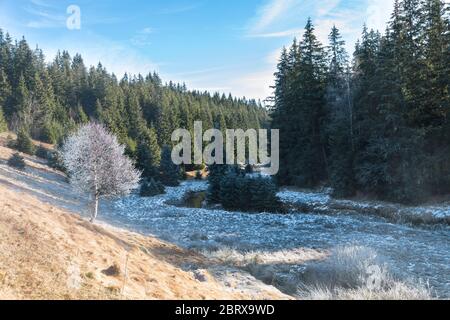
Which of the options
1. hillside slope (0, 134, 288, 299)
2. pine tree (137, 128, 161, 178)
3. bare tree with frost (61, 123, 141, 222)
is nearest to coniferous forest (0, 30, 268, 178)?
pine tree (137, 128, 161, 178)

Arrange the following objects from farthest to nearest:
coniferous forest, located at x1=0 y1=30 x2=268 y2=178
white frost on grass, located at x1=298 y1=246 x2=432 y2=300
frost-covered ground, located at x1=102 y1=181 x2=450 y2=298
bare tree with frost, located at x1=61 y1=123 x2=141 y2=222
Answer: coniferous forest, located at x1=0 y1=30 x2=268 y2=178 < bare tree with frost, located at x1=61 y1=123 x2=141 y2=222 < frost-covered ground, located at x1=102 y1=181 x2=450 y2=298 < white frost on grass, located at x1=298 y1=246 x2=432 y2=300

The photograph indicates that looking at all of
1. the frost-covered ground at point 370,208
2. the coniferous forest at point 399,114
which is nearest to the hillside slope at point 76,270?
the frost-covered ground at point 370,208

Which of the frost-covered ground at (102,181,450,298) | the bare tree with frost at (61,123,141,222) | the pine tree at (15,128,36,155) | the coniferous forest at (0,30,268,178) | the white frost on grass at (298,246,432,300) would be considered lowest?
the frost-covered ground at (102,181,450,298)

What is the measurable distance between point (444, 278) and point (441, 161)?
56.4 ft

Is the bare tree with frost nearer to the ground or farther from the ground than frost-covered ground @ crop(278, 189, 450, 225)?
farther from the ground

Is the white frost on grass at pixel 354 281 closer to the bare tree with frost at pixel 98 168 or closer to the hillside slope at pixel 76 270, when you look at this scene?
the hillside slope at pixel 76 270

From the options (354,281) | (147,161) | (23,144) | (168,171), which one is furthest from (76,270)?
(23,144)

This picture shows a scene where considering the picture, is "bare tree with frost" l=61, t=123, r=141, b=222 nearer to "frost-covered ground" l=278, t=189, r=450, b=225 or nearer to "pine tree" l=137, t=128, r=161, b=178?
"frost-covered ground" l=278, t=189, r=450, b=225

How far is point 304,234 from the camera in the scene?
819 inches

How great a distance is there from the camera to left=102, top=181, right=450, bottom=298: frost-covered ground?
47.5ft

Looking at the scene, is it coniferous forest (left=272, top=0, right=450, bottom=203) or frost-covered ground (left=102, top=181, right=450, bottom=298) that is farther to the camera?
coniferous forest (left=272, top=0, right=450, bottom=203)

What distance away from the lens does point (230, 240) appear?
1948 centimetres

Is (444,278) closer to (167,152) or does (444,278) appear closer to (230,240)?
(230,240)

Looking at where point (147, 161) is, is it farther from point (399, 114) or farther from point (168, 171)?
point (399, 114)
